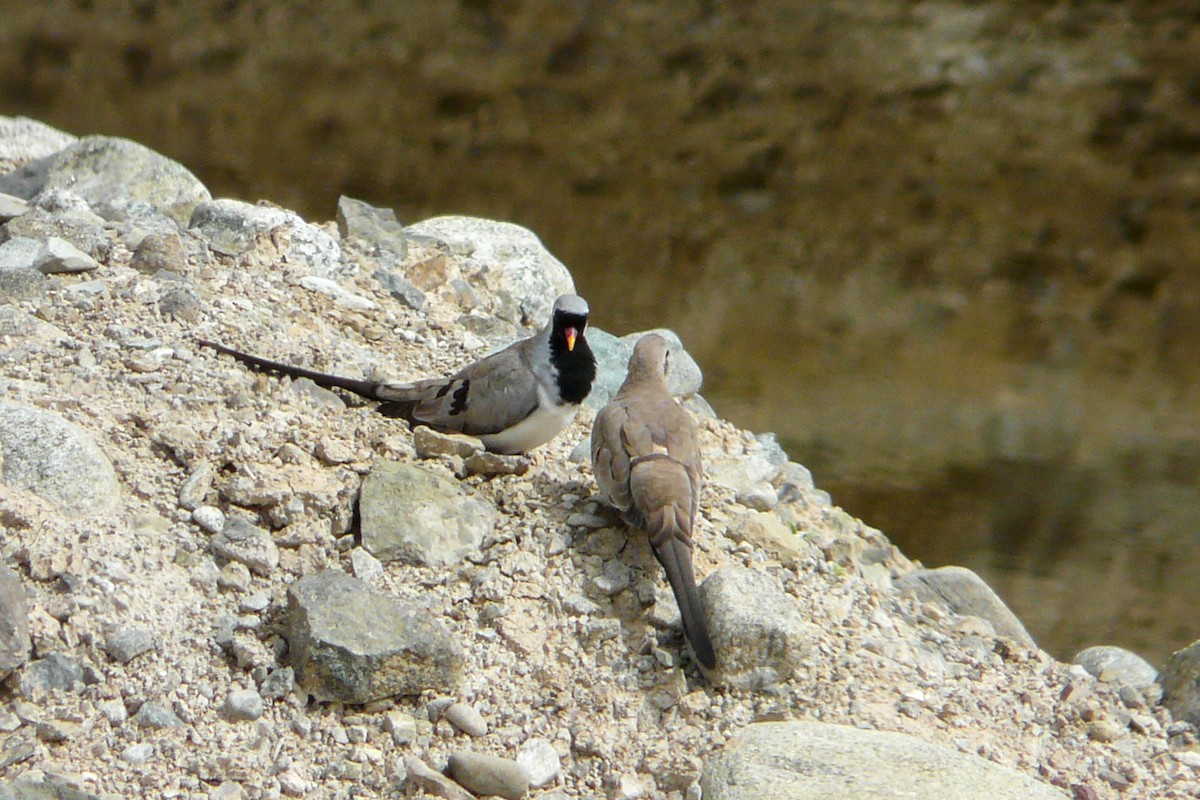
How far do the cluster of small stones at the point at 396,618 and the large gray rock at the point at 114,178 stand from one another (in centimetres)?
64

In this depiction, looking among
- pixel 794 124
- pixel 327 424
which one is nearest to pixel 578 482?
pixel 327 424

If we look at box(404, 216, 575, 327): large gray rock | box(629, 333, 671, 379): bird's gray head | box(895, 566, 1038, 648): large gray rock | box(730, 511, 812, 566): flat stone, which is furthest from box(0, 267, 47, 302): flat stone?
box(895, 566, 1038, 648): large gray rock

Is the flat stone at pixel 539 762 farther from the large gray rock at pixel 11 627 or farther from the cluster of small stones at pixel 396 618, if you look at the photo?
the large gray rock at pixel 11 627

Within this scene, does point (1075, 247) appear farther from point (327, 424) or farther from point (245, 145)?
point (327, 424)

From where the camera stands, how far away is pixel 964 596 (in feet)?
13.0

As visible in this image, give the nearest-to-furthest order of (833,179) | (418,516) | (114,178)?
(418,516) < (114,178) < (833,179)

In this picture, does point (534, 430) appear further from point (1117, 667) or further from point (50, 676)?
point (1117, 667)

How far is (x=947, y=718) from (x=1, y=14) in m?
9.53

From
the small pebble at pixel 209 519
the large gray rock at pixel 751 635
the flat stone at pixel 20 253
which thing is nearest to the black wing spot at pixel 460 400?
the small pebble at pixel 209 519

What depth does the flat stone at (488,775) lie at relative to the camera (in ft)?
9.14

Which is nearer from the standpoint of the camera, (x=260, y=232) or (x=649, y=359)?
(x=649, y=359)

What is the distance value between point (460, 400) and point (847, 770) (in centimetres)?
150

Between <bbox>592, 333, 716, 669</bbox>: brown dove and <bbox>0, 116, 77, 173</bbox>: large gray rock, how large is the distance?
3.02 m

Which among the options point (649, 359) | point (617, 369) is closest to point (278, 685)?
point (649, 359)
